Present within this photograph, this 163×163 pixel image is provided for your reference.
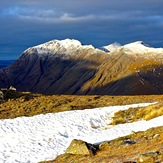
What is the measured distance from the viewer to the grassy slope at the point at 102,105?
17.3 metres

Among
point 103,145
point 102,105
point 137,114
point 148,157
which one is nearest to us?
point 148,157

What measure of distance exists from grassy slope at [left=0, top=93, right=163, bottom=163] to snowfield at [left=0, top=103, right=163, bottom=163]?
187cm

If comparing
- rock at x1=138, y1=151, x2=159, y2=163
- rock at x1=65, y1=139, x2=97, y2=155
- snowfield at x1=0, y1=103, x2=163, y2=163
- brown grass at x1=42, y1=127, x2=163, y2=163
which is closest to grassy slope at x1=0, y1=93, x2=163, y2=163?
brown grass at x1=42, y1=127, x2=163, y2=163

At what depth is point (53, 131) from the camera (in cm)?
2719

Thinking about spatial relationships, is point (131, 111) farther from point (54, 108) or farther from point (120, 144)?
point (120, 144)

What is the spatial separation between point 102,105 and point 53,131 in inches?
466

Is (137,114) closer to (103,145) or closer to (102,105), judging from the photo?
(102,105)

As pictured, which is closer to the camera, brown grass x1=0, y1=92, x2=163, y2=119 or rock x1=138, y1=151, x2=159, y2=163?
rock x1=138, y1=151, x2=159, y2=163

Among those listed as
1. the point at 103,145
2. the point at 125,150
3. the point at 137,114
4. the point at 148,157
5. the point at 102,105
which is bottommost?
the point at 102,105

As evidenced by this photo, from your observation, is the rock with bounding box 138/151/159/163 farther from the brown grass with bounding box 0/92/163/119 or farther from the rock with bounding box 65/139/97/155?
the brown grass with bounding box 0/92/163/119

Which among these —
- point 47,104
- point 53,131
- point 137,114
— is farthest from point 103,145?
point 47,104

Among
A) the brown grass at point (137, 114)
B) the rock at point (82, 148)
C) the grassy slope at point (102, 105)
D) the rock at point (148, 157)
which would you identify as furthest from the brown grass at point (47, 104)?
the rock at point (148, 157)

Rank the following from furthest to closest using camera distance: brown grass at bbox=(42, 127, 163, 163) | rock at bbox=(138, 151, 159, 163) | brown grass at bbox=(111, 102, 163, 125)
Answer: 1. brown grass at bbox=(111, 102, 163, 125)
2. brown grass at bbox=(42, 127, 163, 163)
3. rock at bbox=(138, 151, 159, 163)

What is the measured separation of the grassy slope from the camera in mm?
17348
